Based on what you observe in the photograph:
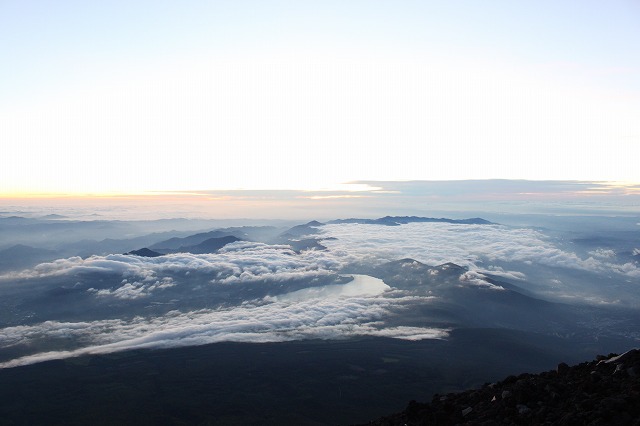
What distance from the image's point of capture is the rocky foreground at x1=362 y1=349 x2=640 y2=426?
18234mm

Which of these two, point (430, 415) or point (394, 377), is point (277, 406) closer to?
point (394, 377)

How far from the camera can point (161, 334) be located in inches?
6816

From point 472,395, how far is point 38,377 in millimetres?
142199

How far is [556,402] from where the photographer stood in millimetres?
21844

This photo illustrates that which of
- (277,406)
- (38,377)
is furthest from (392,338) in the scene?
(38,377)

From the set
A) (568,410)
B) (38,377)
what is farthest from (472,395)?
(38,377)

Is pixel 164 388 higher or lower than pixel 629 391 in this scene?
lower

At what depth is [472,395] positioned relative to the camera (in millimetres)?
27297

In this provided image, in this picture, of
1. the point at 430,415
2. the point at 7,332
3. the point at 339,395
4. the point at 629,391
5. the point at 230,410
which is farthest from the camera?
the point at 7,332

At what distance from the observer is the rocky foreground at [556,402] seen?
1823cm

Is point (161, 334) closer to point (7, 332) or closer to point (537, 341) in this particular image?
point (7, 332)

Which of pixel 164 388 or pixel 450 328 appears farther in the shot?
pixel 450 328

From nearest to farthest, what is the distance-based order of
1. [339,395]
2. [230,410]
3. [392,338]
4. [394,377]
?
[230,410] < [339,395] < [394,377] < [392,338]

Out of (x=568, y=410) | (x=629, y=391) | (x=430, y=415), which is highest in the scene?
(x=629, y=391)
